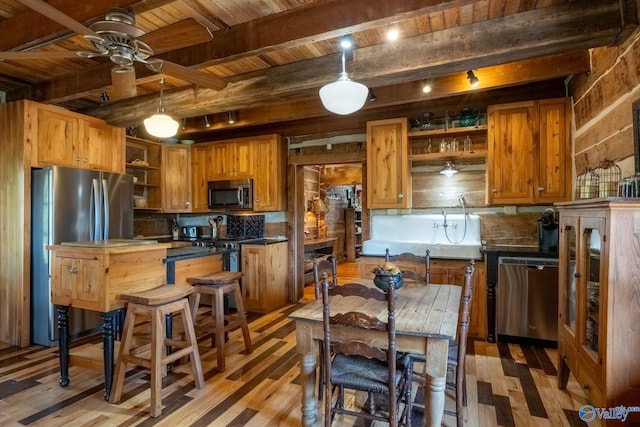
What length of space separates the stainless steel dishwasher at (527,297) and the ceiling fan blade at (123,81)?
11.4ft

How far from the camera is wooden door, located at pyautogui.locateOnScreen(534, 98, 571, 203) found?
331 cm

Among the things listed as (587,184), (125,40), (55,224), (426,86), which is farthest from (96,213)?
(587,184)

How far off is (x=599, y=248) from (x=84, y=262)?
10.4 feet

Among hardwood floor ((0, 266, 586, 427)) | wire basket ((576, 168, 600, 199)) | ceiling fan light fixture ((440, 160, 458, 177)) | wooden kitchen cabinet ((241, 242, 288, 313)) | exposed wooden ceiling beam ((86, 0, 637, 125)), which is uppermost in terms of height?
exposed wooden ceiling beam ((86, 0, 637, 125))

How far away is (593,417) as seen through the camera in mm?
2080

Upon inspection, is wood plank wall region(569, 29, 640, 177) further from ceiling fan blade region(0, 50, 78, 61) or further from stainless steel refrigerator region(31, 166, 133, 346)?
stainless steel refrigerator region(31, 166, 133, 346)

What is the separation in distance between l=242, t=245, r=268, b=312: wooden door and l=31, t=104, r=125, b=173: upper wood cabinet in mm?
1871

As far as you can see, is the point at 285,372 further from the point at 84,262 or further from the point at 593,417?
the point at 593,417

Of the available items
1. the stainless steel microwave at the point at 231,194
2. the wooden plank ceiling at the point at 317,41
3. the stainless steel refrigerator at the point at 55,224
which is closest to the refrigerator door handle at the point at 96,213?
the stainless steel refrigerator at the point at 55,224

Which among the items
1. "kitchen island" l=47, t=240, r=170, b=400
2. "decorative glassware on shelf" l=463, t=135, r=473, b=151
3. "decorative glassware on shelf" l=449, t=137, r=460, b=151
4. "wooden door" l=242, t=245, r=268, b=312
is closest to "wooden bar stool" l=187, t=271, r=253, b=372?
"kitchen island" l=47, t=240, r=170, b=400

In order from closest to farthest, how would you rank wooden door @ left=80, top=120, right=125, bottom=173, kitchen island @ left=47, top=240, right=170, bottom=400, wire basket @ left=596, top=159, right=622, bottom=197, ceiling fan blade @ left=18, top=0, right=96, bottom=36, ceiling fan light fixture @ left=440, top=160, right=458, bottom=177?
ceiling fan blade @ left=18, top=0, right=96, bottom=36 < kitchen island @ left=47, top=240, right=170, bottom=400 < wire basket @ left=596, top=159, right=622, bottom=197 < wooden door @ left=80, top=120, right=125, bottom=173 < ceiling fan light fixture @ left=440, top=160, right=458, bottom=177

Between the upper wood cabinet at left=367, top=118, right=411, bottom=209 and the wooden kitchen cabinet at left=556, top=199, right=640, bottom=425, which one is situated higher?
the upper wood cabinet at left=367, top=118, right=411, bottom=209

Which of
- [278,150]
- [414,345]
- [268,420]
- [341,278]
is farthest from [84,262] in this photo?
[341,278]

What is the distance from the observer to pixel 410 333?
5.36ft
